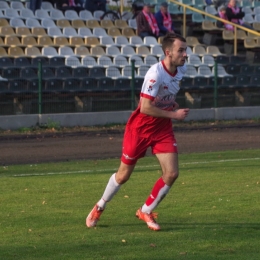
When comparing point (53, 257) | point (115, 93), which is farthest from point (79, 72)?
point (53, 257)

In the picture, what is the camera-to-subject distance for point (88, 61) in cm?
2288

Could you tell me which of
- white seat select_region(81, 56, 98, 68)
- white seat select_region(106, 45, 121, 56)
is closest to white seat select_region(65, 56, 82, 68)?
white seat select_region(81, 56, 98, 68)

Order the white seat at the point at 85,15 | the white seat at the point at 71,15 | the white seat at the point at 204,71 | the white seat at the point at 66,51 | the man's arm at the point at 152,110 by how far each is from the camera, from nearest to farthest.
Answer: the man's arm at the point at 152,110, the white seat at the point at 66,51, the white seat at the point at 204,71, the white seat at the point at 71,15, the white seat at the point at 85,15

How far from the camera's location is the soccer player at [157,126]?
7406 mm

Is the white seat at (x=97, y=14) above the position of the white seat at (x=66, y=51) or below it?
above

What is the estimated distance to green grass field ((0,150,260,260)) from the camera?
6.70 meters

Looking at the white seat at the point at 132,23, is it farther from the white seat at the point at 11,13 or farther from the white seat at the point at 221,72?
the white seat at the point at 11,13

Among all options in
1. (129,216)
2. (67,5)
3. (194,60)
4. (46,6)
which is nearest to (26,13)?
(46,6)

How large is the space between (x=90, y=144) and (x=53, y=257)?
38.1 feet

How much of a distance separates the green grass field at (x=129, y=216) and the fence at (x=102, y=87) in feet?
23.2

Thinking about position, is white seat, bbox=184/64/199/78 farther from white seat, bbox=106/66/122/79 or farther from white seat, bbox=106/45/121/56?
white seat, bbox=106/66/122/79

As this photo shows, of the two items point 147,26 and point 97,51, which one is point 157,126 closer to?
point 97,51

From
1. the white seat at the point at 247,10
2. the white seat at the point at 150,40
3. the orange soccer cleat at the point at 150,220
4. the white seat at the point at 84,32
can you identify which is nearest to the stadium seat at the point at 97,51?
the white seat at the point at 84,32

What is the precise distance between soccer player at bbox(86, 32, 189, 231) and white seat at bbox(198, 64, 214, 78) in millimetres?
16560
